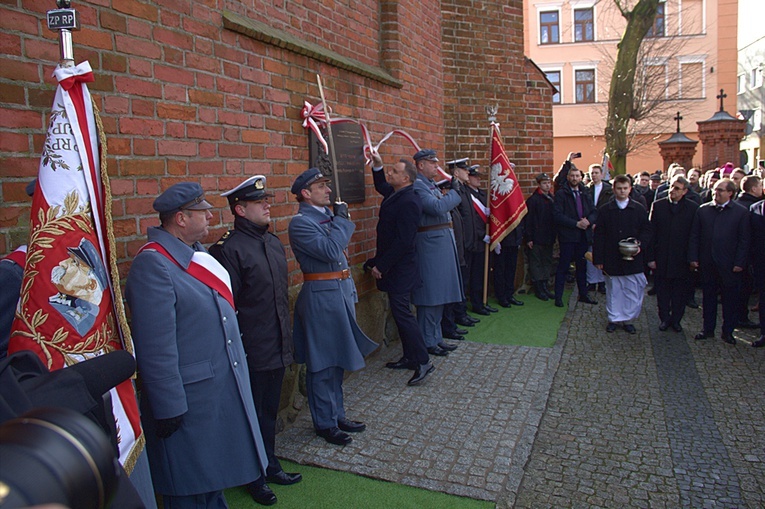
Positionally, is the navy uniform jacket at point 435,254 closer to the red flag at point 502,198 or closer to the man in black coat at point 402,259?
the man in black coat at point 402,259

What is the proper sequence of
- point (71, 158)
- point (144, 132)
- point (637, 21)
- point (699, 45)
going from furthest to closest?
point (699, 45)
point (637, 21)
point (144, 132)
point (71, 158)

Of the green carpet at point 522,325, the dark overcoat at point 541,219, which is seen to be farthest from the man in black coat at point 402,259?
the dark overcoat at point 541,219

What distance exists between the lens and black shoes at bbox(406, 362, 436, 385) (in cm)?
567

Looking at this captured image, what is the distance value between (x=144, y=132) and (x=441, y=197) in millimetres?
3566

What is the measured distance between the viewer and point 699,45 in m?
33.3

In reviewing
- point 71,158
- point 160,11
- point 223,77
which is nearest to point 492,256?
point 223,77

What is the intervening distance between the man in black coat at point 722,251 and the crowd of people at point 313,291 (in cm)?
2

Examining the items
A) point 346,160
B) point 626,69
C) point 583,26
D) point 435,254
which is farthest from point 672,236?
point 583,26

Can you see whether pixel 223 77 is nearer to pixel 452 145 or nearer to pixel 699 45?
pixel 452 145

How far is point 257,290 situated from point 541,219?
668 cm

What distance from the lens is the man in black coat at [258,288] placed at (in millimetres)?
3654

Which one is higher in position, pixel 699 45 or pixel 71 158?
pixel 699 45

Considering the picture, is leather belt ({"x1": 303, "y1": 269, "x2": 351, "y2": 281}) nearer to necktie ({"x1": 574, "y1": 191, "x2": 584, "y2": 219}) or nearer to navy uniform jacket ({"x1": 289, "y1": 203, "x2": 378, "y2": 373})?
navy uniform jacket ({"x1": 289, "y1": 203, "x2": 378, "y2": 373})

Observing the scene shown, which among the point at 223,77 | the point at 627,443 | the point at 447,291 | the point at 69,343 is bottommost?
the point at 627,443
